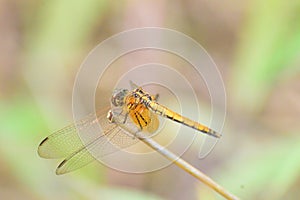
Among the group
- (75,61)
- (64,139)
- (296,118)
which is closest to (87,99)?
(75,61)

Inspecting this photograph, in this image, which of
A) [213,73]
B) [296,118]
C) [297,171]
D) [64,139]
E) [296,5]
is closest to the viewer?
[64,139]

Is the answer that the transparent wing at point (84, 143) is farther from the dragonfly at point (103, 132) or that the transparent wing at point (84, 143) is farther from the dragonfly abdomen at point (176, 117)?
the dragonfly abdomen at point (176, 117)

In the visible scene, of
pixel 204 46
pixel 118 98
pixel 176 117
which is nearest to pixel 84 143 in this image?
pixel 118 98

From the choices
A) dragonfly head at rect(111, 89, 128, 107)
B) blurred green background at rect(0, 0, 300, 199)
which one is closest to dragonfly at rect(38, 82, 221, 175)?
dragonfly head at rect(111, 89, 128, 107)

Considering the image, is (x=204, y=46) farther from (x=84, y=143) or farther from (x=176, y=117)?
(x=84, y=143)

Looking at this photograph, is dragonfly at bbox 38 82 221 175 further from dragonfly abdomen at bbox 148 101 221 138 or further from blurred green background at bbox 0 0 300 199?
blurred green background at bbox 0 0 300 199

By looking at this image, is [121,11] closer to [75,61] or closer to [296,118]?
[75,61]
